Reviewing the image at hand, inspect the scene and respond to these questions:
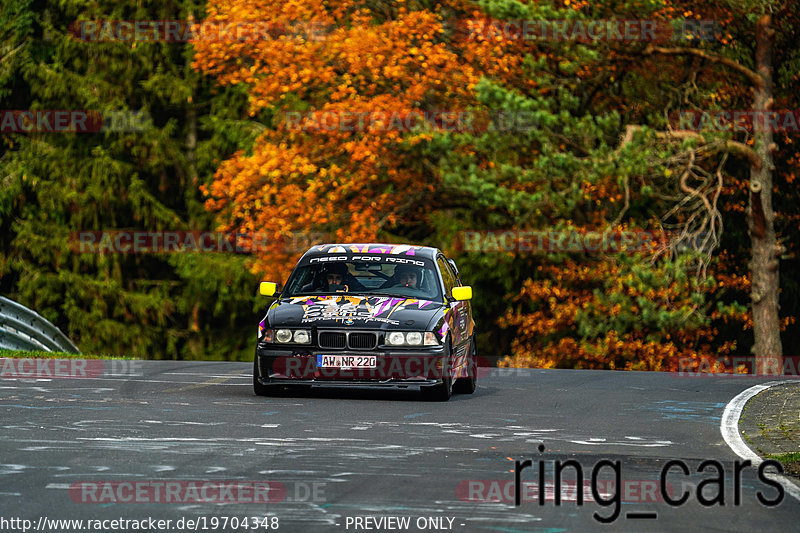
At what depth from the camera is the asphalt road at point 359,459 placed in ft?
28.4

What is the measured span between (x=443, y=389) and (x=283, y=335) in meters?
1.81

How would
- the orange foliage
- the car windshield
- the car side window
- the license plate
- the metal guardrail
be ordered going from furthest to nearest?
the orange foliage → the metal guardrail → the car side window → the car windshield → the license plate

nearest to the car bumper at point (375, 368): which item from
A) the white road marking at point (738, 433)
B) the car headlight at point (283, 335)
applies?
the car headlight at point (283, 335)

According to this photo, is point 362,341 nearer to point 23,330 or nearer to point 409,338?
point 409,338

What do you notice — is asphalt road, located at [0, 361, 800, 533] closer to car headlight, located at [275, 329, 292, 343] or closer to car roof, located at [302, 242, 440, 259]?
car headlight, located at [275, 329, 292, 343]

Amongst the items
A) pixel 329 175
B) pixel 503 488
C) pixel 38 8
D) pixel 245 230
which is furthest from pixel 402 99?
pixel 503 488

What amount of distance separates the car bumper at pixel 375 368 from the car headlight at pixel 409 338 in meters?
0.08

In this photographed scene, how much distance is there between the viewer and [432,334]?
53.9 feet

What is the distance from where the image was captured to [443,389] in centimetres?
1677

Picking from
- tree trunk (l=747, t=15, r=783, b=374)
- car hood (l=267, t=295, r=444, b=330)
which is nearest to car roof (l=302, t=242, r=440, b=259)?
car hood (l=267, t=295, r=444, b=330)

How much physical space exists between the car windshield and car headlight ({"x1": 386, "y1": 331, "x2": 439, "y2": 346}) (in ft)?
3.07

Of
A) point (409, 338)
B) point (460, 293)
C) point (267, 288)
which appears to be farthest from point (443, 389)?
point (267, 288)

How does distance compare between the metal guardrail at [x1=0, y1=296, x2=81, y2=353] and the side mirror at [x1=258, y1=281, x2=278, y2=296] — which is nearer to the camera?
the side mirror at [x1=258, y1=281, x2=278, y2=296]

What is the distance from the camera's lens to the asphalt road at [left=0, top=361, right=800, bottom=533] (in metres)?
8.66
